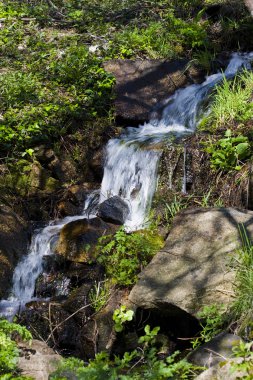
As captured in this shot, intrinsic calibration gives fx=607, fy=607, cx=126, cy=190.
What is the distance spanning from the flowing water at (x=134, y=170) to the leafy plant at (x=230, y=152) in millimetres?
564

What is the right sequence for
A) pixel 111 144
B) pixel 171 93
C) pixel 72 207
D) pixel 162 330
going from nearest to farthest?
1. pixel 162 330
2. pixel 72 207
3. pixel 111 144
4. pixel 171 93

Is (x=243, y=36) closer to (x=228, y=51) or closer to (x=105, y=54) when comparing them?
(x=228, y=51)

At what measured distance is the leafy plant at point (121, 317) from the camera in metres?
5.43

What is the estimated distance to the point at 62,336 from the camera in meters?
5.89

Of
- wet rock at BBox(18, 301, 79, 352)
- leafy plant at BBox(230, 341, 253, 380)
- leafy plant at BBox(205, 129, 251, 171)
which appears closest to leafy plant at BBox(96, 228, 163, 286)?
wet rock at BBox(18, 301, 79, 352)

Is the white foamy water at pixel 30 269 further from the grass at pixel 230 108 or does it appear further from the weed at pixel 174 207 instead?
the grass at pixel 230 108

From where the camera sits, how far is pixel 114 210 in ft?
24.6

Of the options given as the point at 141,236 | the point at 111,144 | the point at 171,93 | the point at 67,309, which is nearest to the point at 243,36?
the point at 171,93

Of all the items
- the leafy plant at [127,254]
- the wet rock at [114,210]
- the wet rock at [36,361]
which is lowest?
the wet rock at [36,361]

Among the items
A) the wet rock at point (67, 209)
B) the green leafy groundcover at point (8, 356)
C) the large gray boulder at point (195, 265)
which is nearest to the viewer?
the green leafy groundcover at point (8, 356)

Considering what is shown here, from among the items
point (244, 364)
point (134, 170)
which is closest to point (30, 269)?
point (134, 170)

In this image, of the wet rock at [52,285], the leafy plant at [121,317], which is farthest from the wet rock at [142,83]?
the leafy plant at [121,317]

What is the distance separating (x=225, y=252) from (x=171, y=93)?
456 centimetres

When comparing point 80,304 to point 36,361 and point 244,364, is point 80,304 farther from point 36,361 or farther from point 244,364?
point 244,364
